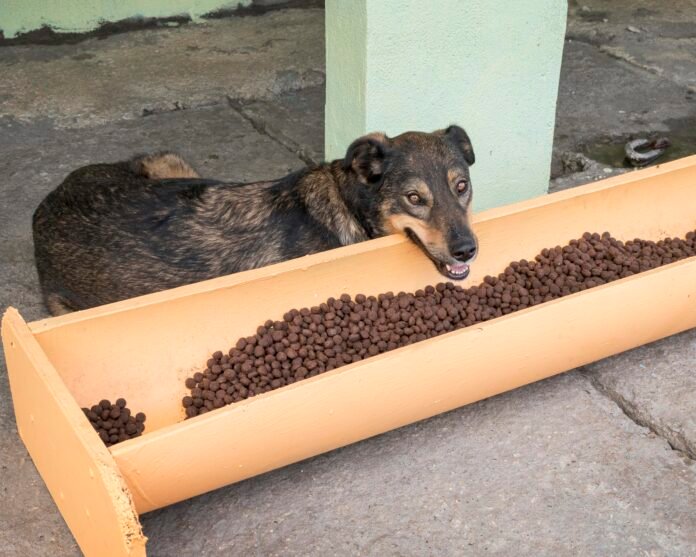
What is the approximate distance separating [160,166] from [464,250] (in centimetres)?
180

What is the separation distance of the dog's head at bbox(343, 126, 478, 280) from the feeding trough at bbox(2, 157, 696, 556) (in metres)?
0.14

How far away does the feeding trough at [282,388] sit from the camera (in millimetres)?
3004

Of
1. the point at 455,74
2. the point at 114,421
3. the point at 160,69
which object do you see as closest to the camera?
the point at 114,421

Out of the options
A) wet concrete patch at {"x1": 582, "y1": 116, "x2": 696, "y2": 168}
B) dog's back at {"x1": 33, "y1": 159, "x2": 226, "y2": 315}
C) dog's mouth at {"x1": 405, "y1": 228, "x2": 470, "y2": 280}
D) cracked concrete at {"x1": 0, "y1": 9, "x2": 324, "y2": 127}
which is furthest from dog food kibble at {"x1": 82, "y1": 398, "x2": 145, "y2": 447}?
wet concrete patch at {"x1": 582, "y1": 116, "x2": 696, "y2": 168}

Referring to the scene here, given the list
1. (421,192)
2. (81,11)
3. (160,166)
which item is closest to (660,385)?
(421,192)

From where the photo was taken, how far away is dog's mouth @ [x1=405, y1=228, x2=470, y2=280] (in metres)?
4.04

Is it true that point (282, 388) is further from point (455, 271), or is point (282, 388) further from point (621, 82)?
point (621, 82)

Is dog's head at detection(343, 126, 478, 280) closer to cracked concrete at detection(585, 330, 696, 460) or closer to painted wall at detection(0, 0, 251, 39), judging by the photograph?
cracked concrete at detection(585, 330, 696, 460)

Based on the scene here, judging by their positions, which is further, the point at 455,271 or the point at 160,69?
the point at 160,69

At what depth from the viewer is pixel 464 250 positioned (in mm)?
3930

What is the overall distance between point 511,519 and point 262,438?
3.05ft

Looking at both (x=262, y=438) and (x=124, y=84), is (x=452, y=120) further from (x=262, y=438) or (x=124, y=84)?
(x=124, y=84)

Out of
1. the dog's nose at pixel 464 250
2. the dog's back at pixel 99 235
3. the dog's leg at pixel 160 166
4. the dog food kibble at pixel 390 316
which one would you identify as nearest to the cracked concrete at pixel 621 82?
the dog food kibble at pixel 390 316

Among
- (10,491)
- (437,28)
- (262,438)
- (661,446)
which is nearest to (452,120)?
(437,28)
